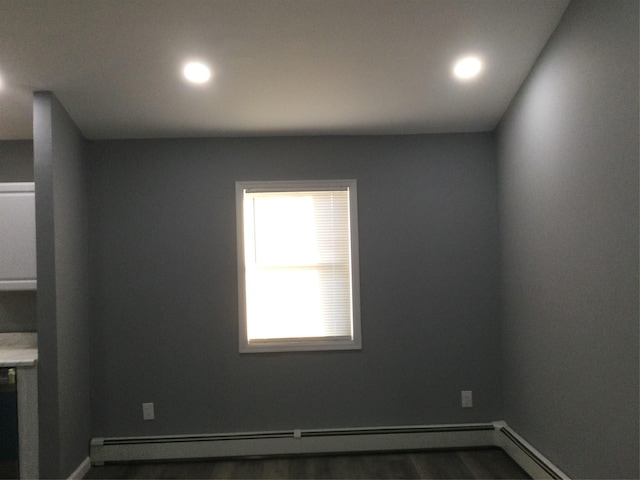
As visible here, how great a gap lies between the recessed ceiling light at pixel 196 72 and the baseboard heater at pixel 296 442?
249cm

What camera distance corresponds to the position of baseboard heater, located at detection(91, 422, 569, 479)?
4.55 m

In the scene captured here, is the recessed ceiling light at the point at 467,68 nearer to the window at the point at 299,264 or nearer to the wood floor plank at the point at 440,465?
the window at the point at 299,264

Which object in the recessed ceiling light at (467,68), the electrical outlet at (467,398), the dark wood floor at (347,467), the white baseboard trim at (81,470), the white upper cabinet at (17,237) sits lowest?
the dark wood floor at (347,467)

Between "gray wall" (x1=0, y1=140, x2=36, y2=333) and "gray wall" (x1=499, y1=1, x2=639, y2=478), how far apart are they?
11.3 feet

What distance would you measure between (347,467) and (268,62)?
8.89 feet

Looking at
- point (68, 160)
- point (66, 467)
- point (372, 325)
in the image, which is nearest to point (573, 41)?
point (372, 325)

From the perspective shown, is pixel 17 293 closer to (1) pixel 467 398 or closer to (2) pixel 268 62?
(2) pixel 268 62

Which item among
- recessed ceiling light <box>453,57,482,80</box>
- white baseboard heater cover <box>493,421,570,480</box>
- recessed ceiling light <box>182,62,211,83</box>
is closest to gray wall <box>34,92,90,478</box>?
recessed ceiling light <box>182,62,211,83</box>

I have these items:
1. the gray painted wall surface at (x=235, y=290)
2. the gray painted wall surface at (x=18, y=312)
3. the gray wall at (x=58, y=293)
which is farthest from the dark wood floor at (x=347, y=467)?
the gray painted wall surface at (x=18, y=312)

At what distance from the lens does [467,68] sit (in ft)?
12.9

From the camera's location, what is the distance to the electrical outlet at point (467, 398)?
184 inches

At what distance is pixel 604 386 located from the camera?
3.05 metres

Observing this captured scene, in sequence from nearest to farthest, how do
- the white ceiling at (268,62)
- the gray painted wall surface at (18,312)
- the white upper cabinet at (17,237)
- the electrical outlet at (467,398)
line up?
the white ceiling at (268,62) < the white upper cabinet at (17,237) < the gray painted wall surface at (18,312) < the electrical outlet at (467,398)

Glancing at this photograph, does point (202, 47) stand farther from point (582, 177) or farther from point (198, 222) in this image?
point (582, 177)
